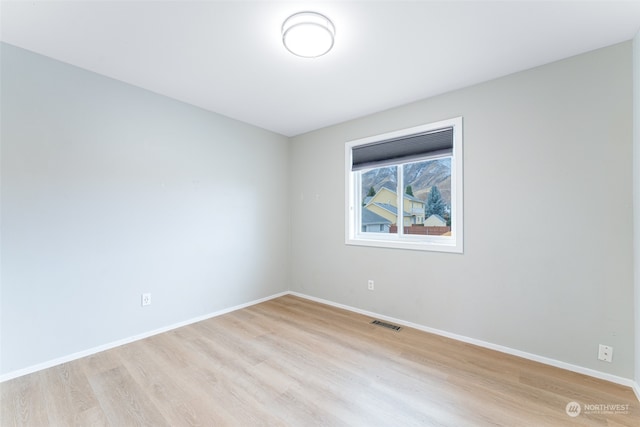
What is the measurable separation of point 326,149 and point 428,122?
145 cm

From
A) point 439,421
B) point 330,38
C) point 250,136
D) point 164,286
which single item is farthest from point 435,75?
point 164,286

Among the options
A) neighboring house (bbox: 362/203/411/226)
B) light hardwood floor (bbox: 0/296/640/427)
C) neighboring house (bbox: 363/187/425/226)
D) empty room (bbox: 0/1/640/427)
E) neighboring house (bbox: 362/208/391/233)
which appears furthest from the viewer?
neighboring house (bbox: 362/208/391/233)

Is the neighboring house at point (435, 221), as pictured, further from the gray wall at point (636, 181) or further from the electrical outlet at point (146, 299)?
the electrical outlet at point (146, 299)

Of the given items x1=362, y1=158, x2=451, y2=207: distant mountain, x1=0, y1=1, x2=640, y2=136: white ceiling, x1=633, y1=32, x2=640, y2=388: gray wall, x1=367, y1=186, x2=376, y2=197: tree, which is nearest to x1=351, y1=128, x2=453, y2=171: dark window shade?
x1=362, y1=158, x2=451, y2=207: distant mountain

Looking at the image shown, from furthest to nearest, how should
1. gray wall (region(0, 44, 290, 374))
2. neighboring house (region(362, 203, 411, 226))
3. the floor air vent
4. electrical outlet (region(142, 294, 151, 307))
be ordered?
neighboring house (region(362, 203, 411, 226))
the floor air vent
electrical outlet (region(142, 294, 151, 307))
gray wall (region(0, 44, 290, 374))

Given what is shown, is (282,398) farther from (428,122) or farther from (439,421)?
(428,122)

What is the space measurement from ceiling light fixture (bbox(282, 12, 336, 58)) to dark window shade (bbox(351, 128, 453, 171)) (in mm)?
1543

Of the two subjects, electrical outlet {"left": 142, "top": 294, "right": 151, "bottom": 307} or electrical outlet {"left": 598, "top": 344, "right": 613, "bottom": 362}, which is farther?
electrical outlet {"left": 142, "top": 294, "right": 151, "bottom": 307}

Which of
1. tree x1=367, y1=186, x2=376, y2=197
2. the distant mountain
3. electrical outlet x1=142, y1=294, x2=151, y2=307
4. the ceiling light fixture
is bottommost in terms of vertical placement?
electrical outlet x1=142, y1=294, x2=151, y2=307

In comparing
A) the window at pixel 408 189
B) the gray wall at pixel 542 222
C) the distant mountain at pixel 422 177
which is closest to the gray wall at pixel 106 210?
the window at pixel 408 189

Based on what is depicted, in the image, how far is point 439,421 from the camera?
5.20 feet

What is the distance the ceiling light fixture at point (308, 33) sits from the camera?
1.69 metres

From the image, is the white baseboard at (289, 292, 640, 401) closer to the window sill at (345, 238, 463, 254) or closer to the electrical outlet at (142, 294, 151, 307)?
the window sill at (345, 238, 463, 254)

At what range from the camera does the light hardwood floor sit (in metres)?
1.61
